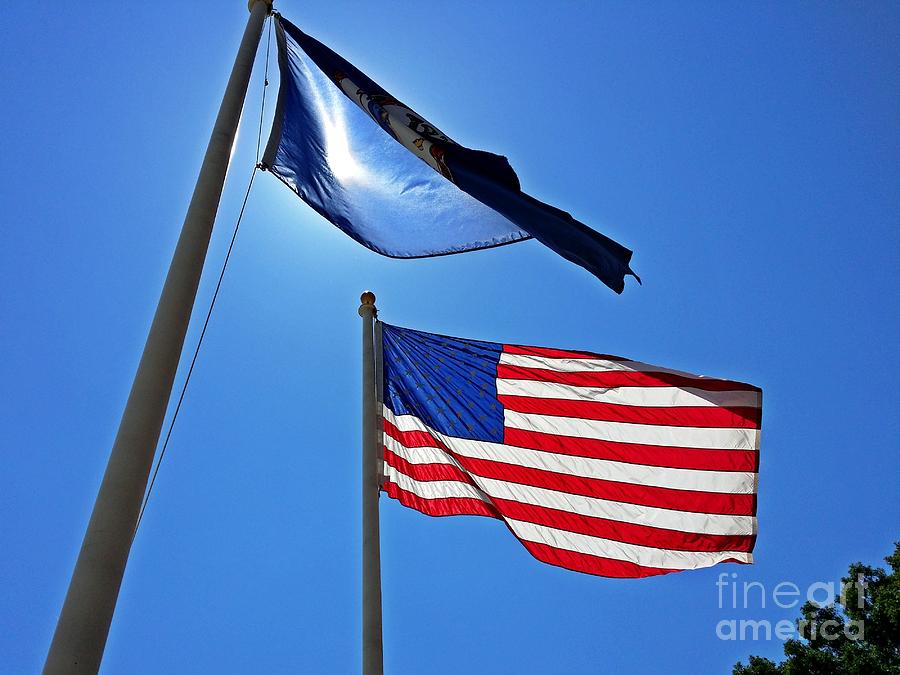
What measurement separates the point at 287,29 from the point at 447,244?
291 centimetres

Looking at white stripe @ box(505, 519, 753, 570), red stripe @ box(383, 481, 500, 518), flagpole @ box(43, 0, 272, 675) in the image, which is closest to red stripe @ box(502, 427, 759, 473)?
red stripe @ box(383, 481, 500, 518)

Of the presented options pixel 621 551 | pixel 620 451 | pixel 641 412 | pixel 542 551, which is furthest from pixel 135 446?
pixel 641 412

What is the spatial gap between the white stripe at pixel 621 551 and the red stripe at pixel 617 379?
79.9 inches

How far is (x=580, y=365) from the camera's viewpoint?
1059 centimetres

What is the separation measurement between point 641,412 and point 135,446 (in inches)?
285

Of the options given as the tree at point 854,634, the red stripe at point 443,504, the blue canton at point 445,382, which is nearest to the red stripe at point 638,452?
the blue canton at point 445,382

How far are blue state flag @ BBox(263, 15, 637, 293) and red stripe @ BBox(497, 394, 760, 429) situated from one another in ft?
9.14

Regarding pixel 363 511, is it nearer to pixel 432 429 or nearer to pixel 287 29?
pixel 432 429

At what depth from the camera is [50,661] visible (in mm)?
3662

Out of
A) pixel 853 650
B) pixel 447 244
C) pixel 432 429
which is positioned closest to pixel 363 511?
pixel 432 429

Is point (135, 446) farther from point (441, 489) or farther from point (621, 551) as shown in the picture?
point (621, 551)

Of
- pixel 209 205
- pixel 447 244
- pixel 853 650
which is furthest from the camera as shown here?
pixel 853 650

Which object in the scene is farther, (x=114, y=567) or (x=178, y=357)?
(x=178, y=357)

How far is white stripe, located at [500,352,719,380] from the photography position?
10273 millimetres
